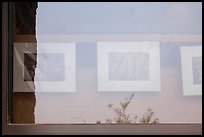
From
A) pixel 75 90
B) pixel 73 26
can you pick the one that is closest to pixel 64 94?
pixel 75 90

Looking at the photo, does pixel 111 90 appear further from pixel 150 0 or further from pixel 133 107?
pixel 150 0

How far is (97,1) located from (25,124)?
2.20ft

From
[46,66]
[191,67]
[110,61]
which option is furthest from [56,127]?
[191,67]

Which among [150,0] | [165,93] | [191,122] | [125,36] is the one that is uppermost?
[150,0]

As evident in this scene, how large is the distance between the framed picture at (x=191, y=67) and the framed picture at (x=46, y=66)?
0.53m

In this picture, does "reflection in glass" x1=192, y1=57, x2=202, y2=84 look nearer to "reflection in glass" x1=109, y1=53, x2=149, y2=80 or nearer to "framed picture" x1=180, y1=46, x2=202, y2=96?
"framed picture" x1=180, y1=46, x2=202, y2=96

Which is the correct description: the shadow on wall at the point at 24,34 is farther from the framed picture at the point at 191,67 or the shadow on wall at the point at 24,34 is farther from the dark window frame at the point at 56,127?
the framed picture at the point at 191,67

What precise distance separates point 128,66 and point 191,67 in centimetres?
30

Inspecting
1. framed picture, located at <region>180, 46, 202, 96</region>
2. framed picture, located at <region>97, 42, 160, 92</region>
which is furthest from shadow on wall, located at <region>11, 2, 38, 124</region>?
framed picture, located at <region>180, 46, 202, 96</region>

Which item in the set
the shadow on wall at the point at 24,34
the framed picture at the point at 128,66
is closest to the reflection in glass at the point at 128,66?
the framed picture at the point at 128,66

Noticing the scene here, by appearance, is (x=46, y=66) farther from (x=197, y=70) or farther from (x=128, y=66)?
(x=197, y=70)

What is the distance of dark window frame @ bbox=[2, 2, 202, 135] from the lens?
158 cm

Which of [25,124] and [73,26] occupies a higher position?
[73,26]

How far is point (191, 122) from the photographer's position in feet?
5.35
